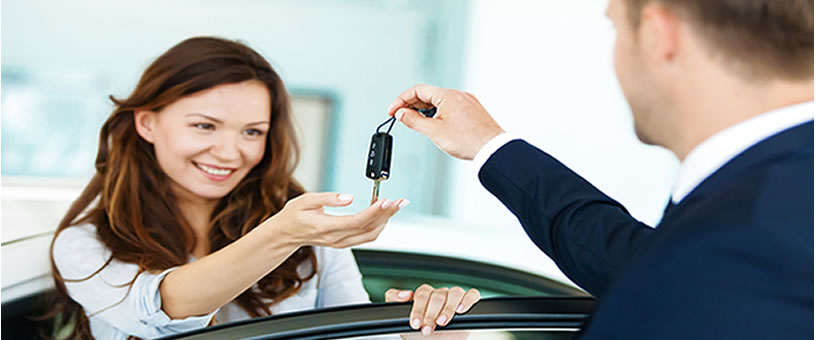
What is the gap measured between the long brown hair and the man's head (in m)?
1.06

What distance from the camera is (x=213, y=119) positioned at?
1587 millimetres

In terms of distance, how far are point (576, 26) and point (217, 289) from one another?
5966 mm

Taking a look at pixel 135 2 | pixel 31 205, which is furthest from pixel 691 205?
pixel 135 2

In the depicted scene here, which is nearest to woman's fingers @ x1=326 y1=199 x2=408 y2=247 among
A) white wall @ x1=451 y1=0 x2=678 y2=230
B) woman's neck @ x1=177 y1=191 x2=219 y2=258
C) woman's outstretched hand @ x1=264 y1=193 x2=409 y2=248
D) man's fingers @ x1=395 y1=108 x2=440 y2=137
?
woman's outstretched hand @ x1=264 y1=193 x2=409 y2=248

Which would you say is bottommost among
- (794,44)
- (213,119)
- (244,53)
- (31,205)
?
(31,205)

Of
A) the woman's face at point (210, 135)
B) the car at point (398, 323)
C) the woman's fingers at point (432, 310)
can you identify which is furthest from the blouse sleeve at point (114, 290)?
A: the woman's fingers at point (432, 310)

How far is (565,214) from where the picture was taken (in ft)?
3.66

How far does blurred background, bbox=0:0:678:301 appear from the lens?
22.4ft

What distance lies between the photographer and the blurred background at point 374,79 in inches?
269

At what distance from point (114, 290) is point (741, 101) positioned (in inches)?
45.5

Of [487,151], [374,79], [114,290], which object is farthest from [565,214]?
[374,79]

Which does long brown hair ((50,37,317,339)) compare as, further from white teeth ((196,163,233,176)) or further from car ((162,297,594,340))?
car ((162,297,594,340))

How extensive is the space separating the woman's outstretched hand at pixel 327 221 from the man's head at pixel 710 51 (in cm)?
46

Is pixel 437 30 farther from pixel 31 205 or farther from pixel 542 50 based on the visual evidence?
pixel 31 205
